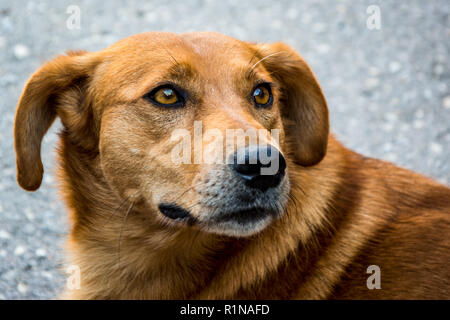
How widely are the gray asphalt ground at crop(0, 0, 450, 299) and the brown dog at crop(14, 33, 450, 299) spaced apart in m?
1.34

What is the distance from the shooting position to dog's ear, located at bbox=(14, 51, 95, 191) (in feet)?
9.08

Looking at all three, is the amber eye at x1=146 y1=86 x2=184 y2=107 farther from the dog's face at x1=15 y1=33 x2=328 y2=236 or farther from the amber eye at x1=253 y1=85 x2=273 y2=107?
the amber eye at x1=253 y1=85 x2=273 y2=107

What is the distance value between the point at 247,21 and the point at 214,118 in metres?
4.51

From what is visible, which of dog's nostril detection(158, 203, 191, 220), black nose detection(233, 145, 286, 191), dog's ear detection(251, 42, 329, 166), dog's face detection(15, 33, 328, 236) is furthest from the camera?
dog's ear detection(251, 42, 329, 166)

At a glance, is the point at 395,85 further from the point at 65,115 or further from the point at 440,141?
the point at 65,115

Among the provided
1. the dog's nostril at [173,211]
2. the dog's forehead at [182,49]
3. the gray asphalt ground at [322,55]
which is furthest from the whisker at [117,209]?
the gray asphalt ground at [322,55]

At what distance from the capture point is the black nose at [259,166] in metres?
2.26

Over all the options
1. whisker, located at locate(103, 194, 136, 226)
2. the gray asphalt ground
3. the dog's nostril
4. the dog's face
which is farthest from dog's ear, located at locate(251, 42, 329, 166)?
the gray asphalt ground

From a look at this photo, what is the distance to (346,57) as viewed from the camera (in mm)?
6262

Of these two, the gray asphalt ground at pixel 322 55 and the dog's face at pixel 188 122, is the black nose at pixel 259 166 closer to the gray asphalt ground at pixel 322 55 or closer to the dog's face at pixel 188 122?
the dog's face at pixel 188 122

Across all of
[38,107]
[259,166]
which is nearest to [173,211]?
[259,166]

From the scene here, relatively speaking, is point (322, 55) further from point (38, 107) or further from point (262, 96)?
point (38, 107)

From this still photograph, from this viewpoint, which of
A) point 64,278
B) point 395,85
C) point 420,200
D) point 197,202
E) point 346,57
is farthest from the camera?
point 346,57

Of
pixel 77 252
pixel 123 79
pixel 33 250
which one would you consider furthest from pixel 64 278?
pixel 123 79
